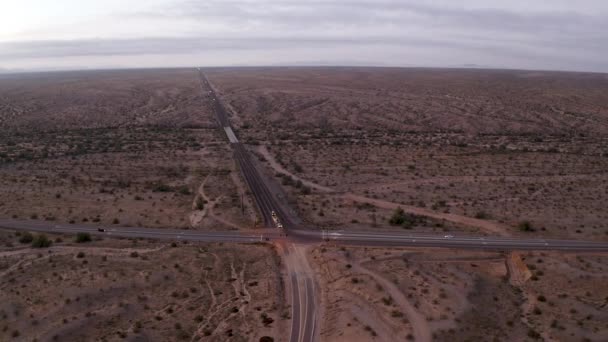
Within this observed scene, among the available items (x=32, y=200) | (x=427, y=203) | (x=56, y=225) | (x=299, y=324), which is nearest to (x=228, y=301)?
(x=299, y=324)

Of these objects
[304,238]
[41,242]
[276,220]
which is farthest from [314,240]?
[41,242]

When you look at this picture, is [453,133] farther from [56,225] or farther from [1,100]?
[1,100]

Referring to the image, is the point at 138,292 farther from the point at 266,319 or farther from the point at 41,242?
the point at 41,242

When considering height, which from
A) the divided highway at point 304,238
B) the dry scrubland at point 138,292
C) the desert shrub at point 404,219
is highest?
the desert shrub at point 404,219

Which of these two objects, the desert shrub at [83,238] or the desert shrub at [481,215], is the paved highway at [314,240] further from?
the desert shrub at [83,238]

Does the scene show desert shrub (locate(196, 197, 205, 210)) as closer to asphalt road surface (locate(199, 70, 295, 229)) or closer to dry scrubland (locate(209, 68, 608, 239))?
asphalt road surface (locate(199, 70, 295, 229))

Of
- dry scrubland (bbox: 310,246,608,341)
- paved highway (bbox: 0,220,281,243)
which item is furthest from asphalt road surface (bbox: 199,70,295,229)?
dry scrubland (bbox: 310,246,608,341)

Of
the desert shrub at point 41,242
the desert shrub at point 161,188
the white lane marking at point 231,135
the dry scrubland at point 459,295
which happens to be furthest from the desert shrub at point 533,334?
the white lane marking at point 231,135
